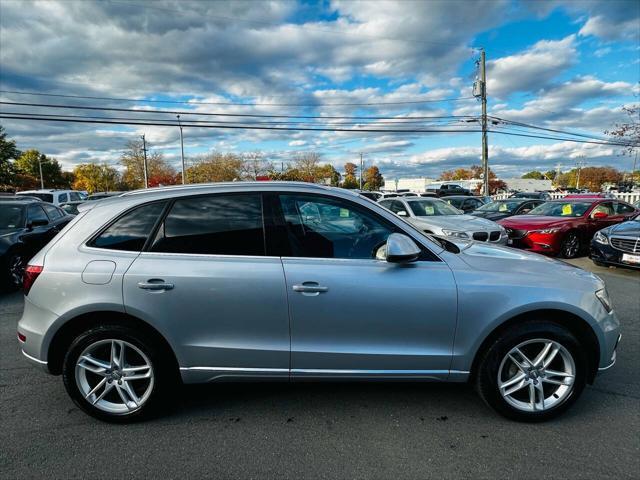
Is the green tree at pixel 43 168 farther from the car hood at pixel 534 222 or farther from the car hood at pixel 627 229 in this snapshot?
the car hood at pixel 627 229

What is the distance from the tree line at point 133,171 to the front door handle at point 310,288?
47.4 m

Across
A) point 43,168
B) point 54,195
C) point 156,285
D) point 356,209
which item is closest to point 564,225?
point 356,209

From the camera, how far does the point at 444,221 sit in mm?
9383

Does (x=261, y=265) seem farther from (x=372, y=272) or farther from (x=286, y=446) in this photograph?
(x=286, y=446)

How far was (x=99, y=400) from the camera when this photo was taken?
9.07 ft

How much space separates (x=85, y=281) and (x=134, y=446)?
1.14m

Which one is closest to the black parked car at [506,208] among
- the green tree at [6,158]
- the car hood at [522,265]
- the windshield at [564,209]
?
the windshield at [564,209]

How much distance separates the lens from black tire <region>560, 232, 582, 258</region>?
976 cm

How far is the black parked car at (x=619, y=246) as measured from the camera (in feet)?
24.0

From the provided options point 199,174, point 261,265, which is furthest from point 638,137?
point 199,174

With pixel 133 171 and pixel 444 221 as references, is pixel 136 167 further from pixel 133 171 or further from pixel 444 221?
pixel 444 221

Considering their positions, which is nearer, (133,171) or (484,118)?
(484,118)

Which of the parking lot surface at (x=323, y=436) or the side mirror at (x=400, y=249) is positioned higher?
the side mirror at (x=400, y=249)

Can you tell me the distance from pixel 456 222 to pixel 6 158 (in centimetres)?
6999
